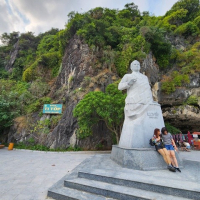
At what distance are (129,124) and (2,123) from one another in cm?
1231

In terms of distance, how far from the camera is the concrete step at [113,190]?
2691 mm

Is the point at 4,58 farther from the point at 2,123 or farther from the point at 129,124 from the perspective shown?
the point at 129,124

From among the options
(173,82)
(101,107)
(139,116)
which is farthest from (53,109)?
(173,82)

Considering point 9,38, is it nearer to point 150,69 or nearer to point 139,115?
point 150,69

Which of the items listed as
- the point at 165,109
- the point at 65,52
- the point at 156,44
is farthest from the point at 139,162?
the point at 65,52

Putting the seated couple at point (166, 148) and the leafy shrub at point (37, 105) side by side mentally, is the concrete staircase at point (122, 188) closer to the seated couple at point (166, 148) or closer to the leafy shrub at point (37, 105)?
the seated couple at point (166, 148)

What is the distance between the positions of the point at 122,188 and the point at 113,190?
234 mm

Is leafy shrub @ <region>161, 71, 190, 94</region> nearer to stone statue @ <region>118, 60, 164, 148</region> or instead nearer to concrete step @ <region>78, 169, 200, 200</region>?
stone statue @ <region>118, 60, 164, 148</region>

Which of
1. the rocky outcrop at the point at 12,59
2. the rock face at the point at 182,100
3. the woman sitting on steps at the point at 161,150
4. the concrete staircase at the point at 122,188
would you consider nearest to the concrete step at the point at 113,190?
the concrete staircase at the point at 122,188

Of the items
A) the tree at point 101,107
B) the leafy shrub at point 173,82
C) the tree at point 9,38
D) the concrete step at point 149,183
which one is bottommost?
the concrete step at point 149,183

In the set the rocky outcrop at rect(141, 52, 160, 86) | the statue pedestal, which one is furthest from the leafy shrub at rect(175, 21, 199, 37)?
the statue pedestal

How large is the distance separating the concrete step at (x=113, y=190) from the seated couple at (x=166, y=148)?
1345 mm

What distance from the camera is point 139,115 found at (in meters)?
4.95

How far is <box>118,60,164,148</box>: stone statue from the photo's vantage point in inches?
185
